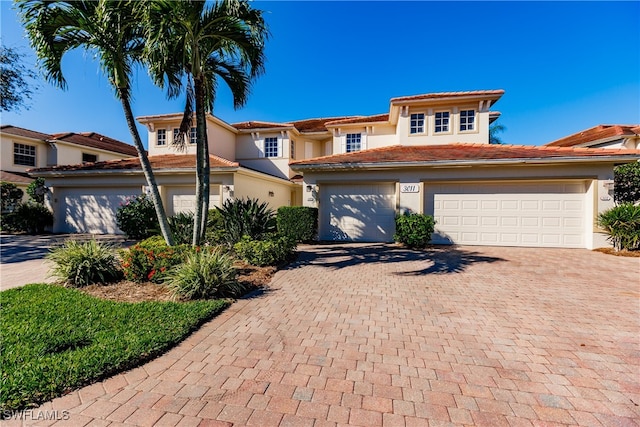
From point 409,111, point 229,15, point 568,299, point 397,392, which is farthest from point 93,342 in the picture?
point 409,111

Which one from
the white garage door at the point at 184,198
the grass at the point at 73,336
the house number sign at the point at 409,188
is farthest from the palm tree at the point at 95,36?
the house number sign at the point at 409,188

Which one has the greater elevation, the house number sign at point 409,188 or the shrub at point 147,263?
the house number sign at point 409,188

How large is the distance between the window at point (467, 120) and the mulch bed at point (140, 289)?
12769mm

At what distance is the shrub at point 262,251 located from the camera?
7129 millimetres

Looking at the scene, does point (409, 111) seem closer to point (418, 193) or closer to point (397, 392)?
point (418, 193)

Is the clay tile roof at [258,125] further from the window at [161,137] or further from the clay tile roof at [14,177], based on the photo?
the clay tile roof at [14,177]

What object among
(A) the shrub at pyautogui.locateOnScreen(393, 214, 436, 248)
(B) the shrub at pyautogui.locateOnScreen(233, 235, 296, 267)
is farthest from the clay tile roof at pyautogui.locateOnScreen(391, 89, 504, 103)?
(B) the shrub at pyautogui.locateOnScreen(233, 235, 296, 267)

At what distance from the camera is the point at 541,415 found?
2270 millimetres

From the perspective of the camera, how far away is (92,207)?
46.7 feet

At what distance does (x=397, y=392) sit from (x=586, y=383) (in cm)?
188

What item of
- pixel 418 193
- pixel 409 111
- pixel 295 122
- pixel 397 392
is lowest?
pixel 397 392

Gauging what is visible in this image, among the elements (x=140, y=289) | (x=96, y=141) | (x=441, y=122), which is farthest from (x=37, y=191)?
(x=441, y=122)

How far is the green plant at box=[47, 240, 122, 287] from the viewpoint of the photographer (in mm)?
5559

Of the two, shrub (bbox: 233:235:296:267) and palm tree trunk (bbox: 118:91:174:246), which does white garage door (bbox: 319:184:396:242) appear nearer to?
shrub (bbox: 233:235:296:267)
